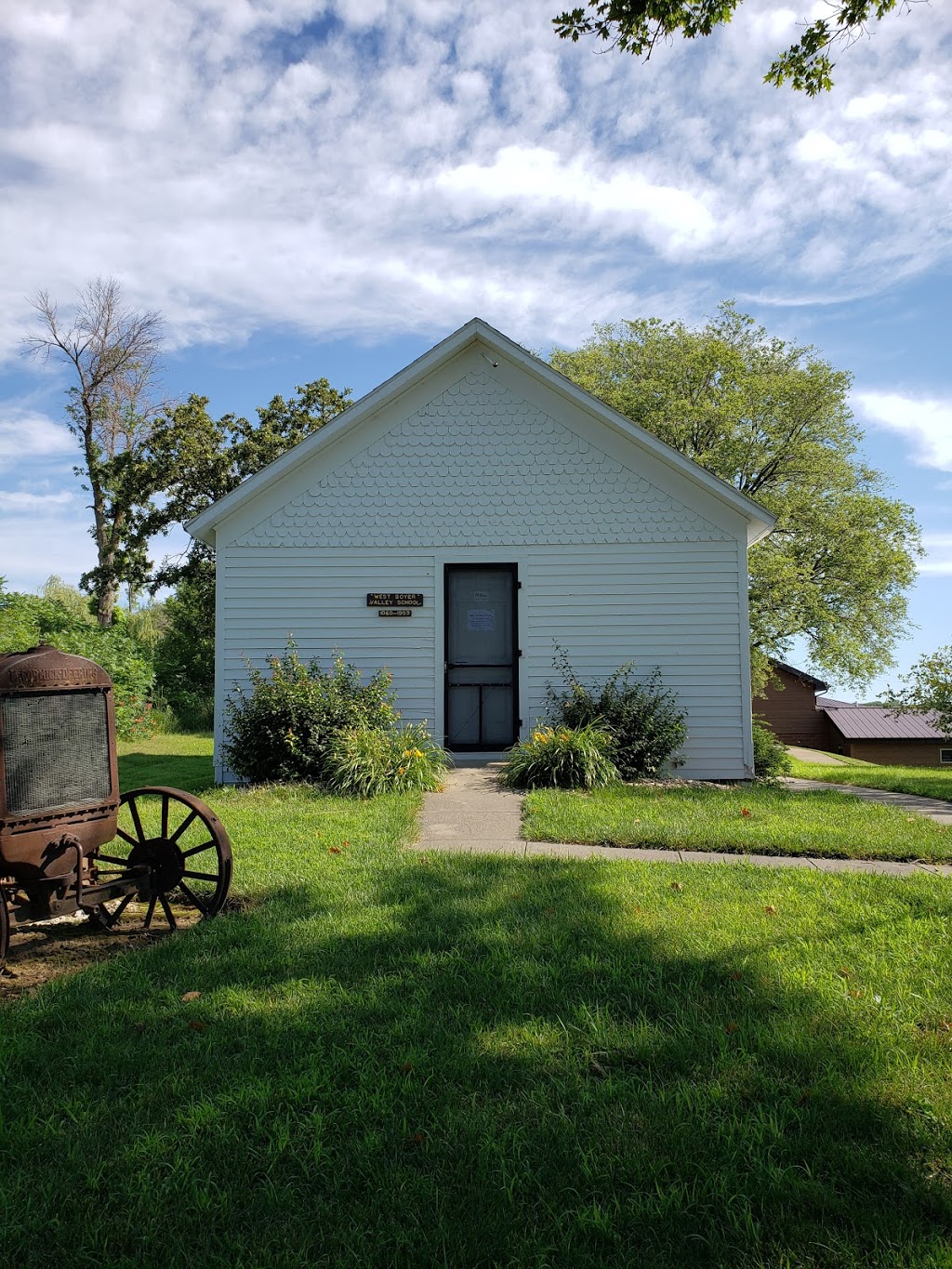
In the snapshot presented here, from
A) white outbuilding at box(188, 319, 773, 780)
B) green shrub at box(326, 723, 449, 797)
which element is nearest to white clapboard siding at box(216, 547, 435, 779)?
white outbuilding at box(188, 319, 773, 780)

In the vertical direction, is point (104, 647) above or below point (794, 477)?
below

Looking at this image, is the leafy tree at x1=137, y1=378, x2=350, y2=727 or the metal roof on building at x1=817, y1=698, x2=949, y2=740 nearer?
the leafy tree at x1=137, y1=378, x2=350, y2=727

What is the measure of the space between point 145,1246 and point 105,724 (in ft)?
9.20

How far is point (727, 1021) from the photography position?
3365 millimetres

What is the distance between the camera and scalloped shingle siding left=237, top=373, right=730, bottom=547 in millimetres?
11742

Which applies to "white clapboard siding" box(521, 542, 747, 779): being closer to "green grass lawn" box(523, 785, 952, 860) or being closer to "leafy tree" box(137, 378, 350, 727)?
"green grass lawn" box(523, 785, 952, 860)

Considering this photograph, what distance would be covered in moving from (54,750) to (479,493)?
825 cm

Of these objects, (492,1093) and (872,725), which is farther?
(872,725)

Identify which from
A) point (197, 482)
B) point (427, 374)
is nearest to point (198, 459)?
point (197, 482)

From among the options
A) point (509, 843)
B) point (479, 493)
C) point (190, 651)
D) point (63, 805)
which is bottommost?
point (509, 843)

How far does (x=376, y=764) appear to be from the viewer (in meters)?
9.37

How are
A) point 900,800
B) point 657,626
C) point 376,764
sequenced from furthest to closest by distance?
point 657,626 < point 900,800 < point 376,764

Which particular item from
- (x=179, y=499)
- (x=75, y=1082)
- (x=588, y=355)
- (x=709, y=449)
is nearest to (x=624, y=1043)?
(x=75, y=1082)

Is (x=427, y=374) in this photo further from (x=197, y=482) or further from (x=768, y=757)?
(x=197, y=482)
